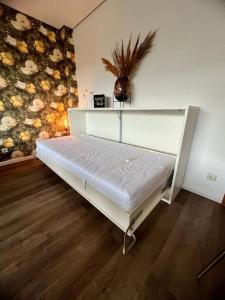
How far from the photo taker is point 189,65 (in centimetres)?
139

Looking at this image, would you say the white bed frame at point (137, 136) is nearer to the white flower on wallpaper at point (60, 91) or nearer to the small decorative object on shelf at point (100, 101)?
the small decorative object on shelf at point (100, 101)

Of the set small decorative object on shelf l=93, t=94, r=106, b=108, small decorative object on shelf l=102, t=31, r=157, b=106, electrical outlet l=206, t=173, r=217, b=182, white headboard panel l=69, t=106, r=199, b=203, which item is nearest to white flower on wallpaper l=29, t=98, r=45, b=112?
white headboard panel l=69, t=106, r=199, b=203

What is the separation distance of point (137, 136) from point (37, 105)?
7.02 feet

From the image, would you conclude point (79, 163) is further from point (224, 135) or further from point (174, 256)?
point (224, 135)

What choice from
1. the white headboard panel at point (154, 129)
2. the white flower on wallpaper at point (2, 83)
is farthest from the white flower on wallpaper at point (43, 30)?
the white headboard panel at point (154, 129)

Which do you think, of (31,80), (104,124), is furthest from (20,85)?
(104,124)

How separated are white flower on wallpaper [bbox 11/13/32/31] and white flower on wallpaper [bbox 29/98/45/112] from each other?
44.5 inches

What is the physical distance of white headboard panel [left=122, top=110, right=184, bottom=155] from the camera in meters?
1.59

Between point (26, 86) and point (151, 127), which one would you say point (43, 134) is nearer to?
point (26, 86)

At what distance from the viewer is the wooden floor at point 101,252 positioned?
0.79 meters

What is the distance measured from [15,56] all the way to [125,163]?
268 cm

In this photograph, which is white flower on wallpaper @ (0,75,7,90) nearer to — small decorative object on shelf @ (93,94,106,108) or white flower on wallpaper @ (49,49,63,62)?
white flower on wallpaper @ (49,49,63,62)

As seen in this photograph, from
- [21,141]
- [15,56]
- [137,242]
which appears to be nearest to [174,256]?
[137,242]

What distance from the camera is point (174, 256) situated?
954 mm
